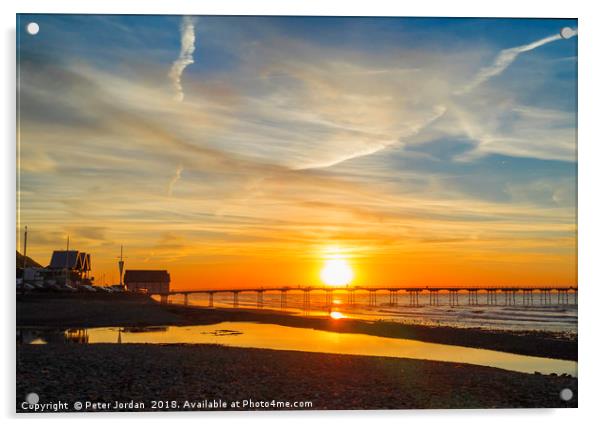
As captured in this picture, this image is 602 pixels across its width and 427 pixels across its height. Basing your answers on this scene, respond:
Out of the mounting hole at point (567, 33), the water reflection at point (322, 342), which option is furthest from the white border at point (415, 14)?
the water reflection at point (322, 342)

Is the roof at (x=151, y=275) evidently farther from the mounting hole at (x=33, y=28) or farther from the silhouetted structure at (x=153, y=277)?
the mounting hole at (x=33, y=28)

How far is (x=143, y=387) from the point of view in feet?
28.6

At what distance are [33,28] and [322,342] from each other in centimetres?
1054

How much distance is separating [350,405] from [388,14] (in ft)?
18.9

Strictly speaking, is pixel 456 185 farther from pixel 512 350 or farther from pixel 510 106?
pixel 512 350

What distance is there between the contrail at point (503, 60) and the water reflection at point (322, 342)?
180 inches

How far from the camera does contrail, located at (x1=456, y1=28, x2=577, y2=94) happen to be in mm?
9242

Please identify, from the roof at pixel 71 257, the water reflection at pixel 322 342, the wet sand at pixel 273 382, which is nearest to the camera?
the wet sand at pixel 273 382

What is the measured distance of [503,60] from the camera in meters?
9.33

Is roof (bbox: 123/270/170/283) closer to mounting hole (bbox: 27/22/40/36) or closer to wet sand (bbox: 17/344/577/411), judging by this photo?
wet sand (bbox: 17/344/577/411)

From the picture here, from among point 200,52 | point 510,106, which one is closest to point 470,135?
point 510,106

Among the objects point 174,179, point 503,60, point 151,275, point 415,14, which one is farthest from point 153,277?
point 503,60

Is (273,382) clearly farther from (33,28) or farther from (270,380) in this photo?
(33,28)

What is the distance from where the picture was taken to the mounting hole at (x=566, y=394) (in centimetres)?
884
